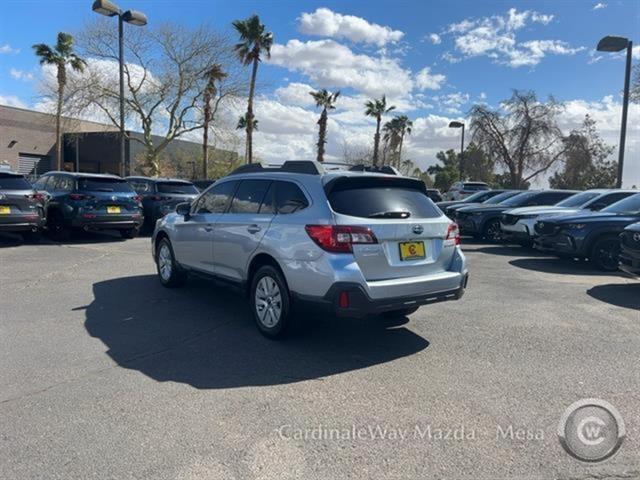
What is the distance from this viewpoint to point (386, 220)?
4668 mm

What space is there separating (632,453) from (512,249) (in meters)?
10.1

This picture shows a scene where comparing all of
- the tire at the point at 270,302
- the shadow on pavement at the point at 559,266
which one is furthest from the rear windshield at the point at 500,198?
the tire at the point at 270,302

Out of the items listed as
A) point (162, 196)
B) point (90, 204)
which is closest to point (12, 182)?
point (90, 204)

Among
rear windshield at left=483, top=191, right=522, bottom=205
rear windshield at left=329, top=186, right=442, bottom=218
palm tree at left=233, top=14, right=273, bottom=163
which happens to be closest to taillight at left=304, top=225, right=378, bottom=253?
rear windshield at left=329, top=186, right=442, bottom=218

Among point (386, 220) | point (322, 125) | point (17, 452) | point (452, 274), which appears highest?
point (322, 125)

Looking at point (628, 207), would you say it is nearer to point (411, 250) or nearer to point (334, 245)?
point (411, 250)

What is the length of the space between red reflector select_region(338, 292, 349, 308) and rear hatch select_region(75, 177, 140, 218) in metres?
9.34

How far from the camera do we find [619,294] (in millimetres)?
7551

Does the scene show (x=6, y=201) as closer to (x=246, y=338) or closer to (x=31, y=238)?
(x=31, y=238)

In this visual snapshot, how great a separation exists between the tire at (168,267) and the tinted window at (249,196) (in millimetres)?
1772

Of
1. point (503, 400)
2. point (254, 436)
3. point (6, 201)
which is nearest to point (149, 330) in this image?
point (254, 436)

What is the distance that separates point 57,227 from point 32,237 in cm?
60

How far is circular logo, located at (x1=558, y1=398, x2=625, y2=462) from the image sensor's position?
3.12 m

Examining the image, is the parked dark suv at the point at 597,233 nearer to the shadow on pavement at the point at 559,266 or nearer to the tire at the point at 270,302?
the shadow on pavement at the point at 559,266
